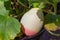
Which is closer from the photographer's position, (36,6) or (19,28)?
(19,28)

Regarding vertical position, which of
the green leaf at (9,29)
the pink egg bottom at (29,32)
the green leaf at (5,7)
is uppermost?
the green leaf at (5,7)

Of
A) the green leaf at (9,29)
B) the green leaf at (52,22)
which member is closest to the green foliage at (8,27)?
the green leaf at (9,29)

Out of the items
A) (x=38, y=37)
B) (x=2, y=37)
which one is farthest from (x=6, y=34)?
(x=38, y=37)

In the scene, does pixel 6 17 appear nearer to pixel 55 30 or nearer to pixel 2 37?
pixel 2 37

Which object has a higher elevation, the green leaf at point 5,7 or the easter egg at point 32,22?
the green leaf at point 5,7

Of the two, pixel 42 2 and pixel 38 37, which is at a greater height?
pixel 42 2

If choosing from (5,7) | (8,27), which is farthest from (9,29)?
(5,7)

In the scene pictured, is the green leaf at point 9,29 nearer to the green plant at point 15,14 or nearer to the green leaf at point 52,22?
the green plant at point 15,14
